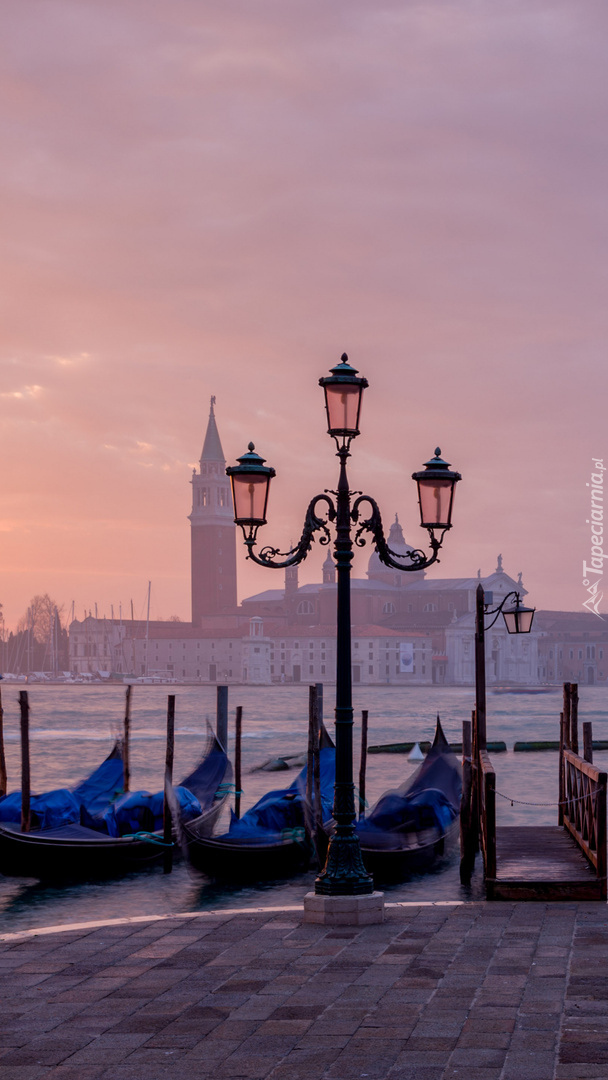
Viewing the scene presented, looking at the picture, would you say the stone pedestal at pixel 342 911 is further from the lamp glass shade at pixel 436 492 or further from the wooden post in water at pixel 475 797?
the wooden post in water at pixel 475 797

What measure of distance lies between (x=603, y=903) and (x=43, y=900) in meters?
6.76

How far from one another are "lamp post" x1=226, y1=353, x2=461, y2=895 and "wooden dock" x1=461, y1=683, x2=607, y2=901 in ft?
5.07

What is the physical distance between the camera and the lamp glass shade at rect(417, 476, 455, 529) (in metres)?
8.43

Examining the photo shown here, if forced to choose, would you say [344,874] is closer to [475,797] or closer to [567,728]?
[475,797]

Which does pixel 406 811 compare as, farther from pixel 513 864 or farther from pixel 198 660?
pixel 198 660

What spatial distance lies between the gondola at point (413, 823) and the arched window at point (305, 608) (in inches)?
3974

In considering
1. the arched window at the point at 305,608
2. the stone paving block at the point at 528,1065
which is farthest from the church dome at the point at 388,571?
the stone paving block at the point at 528,1065

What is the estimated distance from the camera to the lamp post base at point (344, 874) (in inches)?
325

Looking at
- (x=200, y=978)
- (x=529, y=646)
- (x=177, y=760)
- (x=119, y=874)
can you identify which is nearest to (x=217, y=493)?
(x=529, y=646)

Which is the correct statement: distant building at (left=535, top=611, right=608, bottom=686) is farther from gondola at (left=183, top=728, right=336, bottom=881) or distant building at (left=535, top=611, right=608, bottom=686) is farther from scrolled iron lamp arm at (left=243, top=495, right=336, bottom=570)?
scrolled iron lamp arm at (left=243, top=495, right=336, bottom=570)

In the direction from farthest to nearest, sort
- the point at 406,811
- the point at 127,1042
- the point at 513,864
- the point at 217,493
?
the point at 217,493 → the point at 406,811 → the point at 513,864 → the point at 127,1042

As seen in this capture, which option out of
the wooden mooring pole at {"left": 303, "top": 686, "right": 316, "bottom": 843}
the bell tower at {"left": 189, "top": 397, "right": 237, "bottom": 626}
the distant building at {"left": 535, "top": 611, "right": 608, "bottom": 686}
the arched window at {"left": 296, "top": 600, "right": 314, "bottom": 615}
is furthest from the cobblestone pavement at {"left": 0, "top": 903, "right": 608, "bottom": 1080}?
the distant building at {"left": 535, "top": 611, "right": 608, "bottom": 686}

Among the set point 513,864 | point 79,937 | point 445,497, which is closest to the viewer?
point 79,937

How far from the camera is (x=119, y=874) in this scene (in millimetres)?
14539
